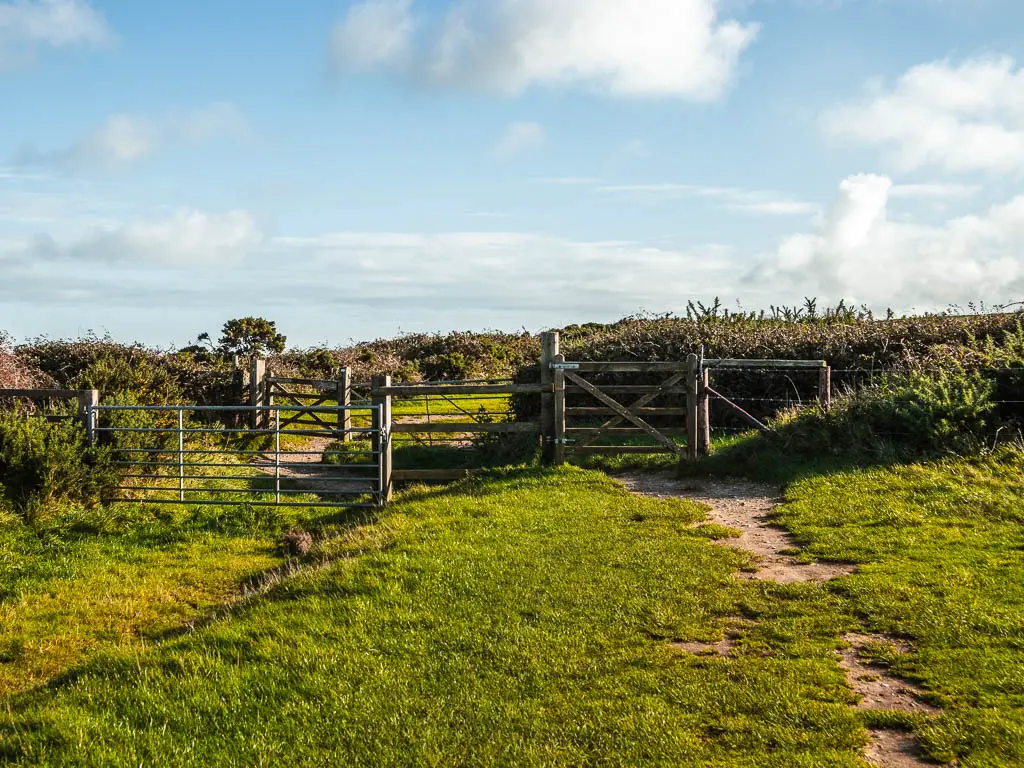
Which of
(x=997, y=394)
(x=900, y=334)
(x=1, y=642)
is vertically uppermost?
(x=900, y=334)

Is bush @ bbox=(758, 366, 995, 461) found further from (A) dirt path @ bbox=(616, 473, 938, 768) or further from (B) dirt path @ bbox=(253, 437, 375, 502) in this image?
(B) dirt path @ bbox=(253, 437, 375, 502)

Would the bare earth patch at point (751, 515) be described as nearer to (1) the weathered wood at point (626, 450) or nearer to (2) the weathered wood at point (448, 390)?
(1) the weathered wood at point (626, 450)

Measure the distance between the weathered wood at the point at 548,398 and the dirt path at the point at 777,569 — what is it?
1364 mm

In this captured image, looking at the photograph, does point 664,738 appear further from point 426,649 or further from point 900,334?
point 900,334

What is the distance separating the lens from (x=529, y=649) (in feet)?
21.5

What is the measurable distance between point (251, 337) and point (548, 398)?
21.9 m

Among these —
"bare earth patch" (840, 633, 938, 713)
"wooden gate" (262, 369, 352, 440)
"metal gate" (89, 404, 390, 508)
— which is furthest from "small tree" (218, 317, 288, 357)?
"bare earth patch" (840, 633, 938, 713)

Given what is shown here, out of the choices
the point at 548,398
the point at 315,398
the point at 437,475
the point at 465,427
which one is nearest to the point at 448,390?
the point at 465,427

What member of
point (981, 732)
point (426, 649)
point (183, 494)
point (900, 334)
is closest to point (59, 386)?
point (183, 494)

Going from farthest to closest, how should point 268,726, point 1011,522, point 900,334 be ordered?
point 900,334 < point 1011,522 < point 268,726

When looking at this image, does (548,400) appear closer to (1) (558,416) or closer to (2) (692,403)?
(1) (558,416)

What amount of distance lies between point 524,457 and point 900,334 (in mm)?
10111

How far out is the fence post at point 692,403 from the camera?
15266 mm

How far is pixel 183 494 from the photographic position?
1414 cm
